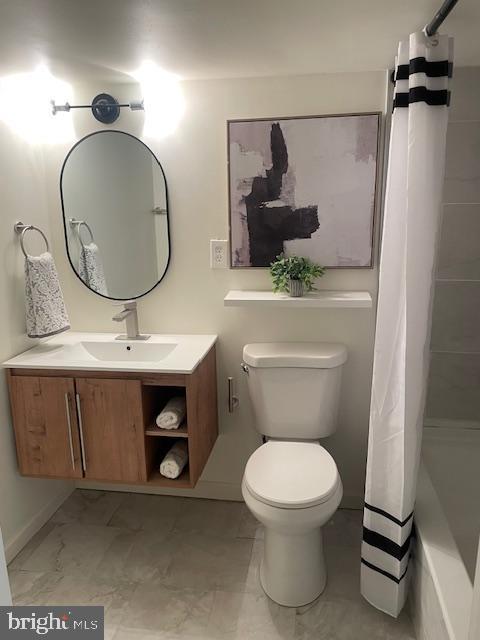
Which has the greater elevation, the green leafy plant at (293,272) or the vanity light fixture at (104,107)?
the vanity light fixture at (104,107)

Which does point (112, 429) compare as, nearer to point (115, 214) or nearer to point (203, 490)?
point (203, 490)

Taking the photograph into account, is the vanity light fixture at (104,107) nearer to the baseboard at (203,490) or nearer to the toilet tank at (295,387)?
the toilet tank at (295,387)

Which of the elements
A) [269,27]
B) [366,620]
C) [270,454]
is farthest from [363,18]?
[366,620]

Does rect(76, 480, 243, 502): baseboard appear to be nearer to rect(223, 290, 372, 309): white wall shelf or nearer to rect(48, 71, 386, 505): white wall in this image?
rect(48, 71, 386, 505): white wall

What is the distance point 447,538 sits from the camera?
1.66 meters

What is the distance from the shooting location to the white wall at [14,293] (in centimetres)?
203

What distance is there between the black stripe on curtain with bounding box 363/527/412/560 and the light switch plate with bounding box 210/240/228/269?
130cm

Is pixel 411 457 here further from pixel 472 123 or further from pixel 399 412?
pixel 472 123

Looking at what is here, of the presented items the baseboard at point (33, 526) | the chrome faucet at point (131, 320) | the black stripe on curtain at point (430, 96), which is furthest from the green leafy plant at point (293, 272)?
the baseboard at point (33, 526)

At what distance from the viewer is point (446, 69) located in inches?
57.9

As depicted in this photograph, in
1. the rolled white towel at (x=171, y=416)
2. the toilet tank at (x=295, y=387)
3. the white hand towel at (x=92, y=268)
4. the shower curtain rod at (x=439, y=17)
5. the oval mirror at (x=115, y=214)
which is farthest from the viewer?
the white hand towel at (x=92, y=268)

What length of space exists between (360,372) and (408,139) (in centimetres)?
116

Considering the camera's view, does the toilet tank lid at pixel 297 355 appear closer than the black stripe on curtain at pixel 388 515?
No

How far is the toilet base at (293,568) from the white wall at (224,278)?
0.62 m
